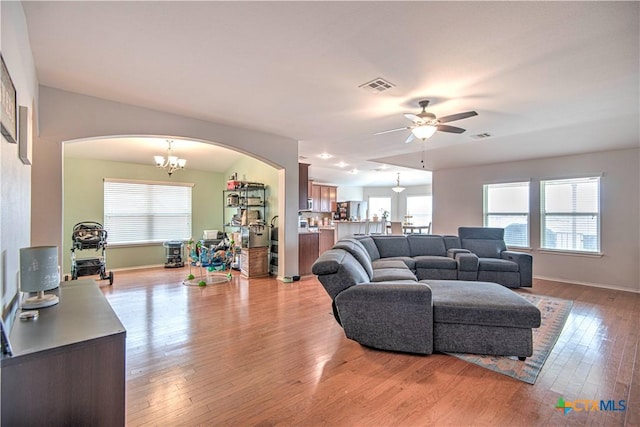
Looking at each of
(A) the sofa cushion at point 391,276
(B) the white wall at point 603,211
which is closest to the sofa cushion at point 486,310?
(A) the sofa cushion at point 391,276

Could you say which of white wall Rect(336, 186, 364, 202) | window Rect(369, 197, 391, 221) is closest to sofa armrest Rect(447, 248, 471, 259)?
white wall Rect(336, 186, 364, 202)

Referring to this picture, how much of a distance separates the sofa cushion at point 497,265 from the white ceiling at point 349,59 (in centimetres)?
226

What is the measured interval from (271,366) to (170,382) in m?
0.77

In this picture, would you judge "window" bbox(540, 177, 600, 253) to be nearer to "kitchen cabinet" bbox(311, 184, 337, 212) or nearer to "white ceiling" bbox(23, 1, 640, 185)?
"white ceiling" bbox(23, 1, 640, 185)

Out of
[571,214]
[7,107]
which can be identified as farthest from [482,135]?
[7,107]

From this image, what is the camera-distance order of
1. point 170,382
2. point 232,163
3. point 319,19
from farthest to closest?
point 232,163 < point 170,382 < point 319,19

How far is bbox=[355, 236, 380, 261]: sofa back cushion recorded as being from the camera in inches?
200

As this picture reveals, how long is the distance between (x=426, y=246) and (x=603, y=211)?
3151 millimetres

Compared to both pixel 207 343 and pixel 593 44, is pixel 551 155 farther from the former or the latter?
pixel 207 343

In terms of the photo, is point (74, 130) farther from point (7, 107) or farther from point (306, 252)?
point (306, 252)

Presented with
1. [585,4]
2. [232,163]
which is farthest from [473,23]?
[232,163]

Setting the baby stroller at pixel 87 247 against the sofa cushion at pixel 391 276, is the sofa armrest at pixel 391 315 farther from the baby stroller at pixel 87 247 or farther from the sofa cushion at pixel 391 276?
the baby stroller at pixel 87 247

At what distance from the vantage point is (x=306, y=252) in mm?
6043

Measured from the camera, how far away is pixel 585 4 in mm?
1890
